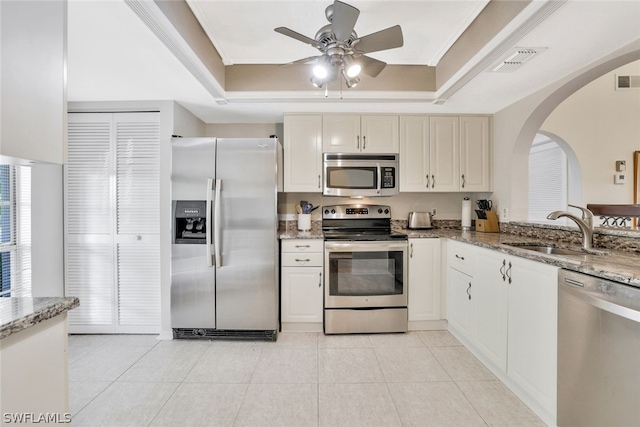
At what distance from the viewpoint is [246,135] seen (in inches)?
135

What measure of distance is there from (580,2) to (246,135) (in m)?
3.01

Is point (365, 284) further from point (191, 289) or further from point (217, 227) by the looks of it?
point (191, 289)

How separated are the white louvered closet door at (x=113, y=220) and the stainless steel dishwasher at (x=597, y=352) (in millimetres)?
3075

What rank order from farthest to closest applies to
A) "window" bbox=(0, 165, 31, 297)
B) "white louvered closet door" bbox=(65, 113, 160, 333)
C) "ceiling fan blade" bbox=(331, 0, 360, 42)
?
"white louvered closet door" bbox=(65, 113, 160, 333) < "window" bbox=(0, 165, 31, 297) < "ceiling fan blade" bbox=(331, 0, 360, 42)

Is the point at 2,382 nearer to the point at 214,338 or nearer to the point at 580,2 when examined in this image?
the point at 214,338

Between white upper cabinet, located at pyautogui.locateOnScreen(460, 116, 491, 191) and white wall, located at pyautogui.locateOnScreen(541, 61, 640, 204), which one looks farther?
white wall, located at pyautogui.locateOnScreen(541, 61, 640, 204)

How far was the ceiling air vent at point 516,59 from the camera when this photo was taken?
1.80 meters

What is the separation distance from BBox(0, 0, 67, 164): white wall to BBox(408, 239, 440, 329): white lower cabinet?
260 cm

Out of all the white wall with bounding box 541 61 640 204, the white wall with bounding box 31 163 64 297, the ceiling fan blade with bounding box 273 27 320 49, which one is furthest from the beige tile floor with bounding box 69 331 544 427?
the white wall with bounding box 541 61 640 204

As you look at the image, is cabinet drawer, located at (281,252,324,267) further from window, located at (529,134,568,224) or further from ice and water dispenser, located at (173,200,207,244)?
window, located at (529,134,568,224)

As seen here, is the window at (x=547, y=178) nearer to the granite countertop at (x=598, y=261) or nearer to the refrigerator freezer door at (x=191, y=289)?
the granite countertop at (x=598, y=261)

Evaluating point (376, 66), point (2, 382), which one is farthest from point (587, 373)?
point (2, 382)

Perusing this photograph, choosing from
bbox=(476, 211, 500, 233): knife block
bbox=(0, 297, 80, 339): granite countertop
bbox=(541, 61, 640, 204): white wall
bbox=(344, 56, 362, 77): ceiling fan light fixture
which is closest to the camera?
bbox=(0, 297, 80, 339): granite countertop

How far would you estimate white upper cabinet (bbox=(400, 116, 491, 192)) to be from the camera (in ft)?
9.99
